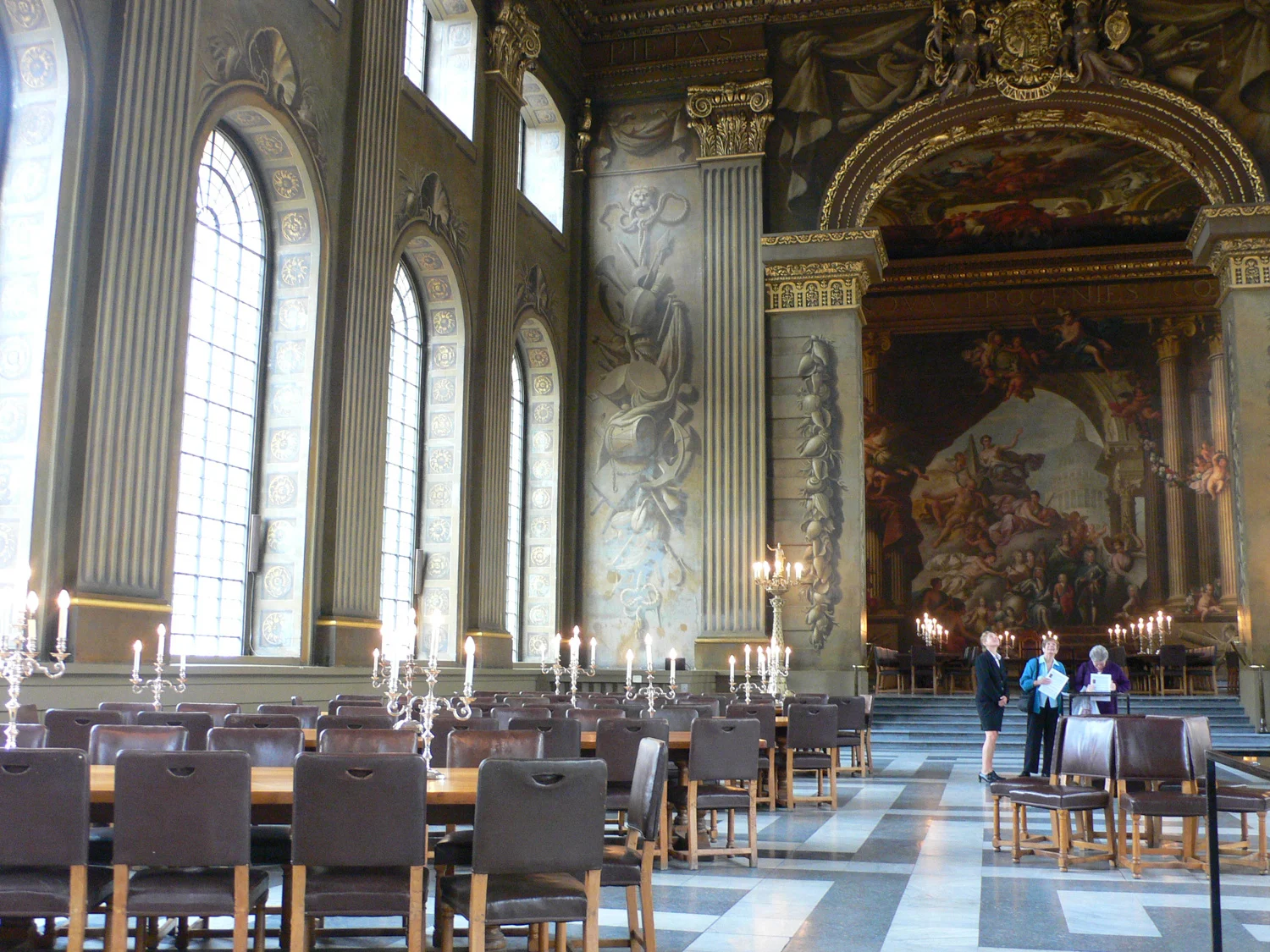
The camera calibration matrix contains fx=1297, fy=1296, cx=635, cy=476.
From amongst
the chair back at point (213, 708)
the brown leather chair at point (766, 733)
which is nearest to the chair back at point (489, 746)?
the chair back at point (213, 708)

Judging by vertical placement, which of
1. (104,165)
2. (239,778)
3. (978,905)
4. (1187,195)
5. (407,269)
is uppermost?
(1187,195)

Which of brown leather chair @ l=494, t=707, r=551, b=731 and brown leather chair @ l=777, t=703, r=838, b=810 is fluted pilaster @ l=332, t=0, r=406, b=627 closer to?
brown leather chair @ l=494, t=707, r=551, b=731

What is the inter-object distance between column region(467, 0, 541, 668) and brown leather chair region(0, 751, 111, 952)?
12493 mm

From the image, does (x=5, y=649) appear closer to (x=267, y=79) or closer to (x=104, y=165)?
(x=104, y=165)

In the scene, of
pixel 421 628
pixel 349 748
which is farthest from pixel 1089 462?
pixel 349 748

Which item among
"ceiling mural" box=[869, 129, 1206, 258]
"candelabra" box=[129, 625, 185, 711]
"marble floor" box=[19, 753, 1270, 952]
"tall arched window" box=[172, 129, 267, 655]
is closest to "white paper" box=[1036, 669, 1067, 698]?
"marble floor" box=[19, 753, 1270, 952]

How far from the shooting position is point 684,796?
822 cm

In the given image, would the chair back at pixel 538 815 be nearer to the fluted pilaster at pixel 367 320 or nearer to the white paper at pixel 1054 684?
the white paper at pixel 1054 684

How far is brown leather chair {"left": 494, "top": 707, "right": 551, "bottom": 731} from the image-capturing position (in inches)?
314

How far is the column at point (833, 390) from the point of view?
19.4m

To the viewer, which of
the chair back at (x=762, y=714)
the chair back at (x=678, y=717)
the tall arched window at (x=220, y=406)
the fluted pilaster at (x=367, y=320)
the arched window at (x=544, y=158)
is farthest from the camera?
the arched window at (x=544, y=158)

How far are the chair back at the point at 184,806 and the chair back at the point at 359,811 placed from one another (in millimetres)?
204

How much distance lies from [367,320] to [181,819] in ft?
34.5

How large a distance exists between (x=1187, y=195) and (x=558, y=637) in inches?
646
